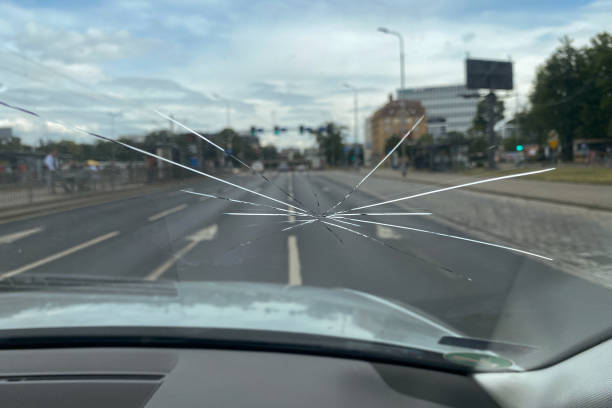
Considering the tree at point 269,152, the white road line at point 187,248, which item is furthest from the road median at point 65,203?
the tree at point 269,152

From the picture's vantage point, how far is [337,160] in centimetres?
298

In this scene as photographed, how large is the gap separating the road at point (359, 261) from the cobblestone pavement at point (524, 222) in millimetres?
32

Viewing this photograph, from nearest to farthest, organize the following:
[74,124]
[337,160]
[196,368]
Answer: [196,368]
[74,124]
[337,160]

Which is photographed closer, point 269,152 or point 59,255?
point 269,152

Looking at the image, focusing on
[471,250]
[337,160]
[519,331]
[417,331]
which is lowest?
[519,331]

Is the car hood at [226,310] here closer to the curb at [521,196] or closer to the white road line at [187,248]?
the white road line at [187,248]

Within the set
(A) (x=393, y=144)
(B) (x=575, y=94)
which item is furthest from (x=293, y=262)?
(B) (x=575, y=94)

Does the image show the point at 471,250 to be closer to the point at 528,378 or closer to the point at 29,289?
the point at 528,378

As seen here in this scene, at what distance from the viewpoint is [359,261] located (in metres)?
3.15

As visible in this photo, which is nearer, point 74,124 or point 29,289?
point 74,124

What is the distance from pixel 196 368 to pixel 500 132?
1.65m

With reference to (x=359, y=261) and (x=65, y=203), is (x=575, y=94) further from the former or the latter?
(x=65, y=203)

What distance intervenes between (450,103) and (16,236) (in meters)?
3.24

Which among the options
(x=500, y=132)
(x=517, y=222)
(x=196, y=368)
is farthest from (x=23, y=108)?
(x=517, y=222)
